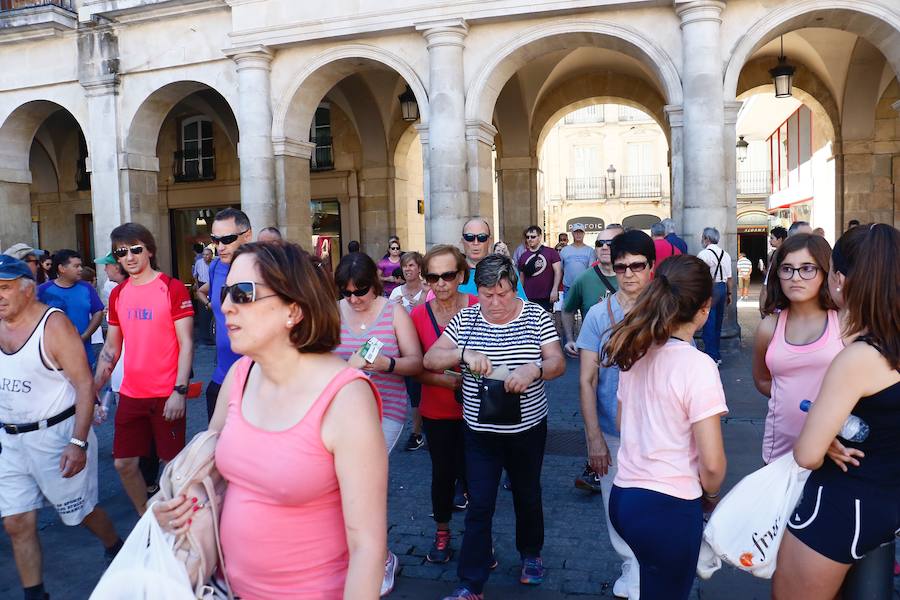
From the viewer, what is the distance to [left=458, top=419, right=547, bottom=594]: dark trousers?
11.5 feet

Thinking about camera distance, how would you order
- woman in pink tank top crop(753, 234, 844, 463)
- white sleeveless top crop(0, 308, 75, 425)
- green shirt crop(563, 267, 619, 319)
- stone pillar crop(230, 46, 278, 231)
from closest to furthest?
woman in pink tank top crop(753, 234, 844, 463)
white sleeveless top crop(0, 308, 75, 425)
green shirt crop(563, 267, 619, 319)
stone pillar crop(230, 46, 278, 231)

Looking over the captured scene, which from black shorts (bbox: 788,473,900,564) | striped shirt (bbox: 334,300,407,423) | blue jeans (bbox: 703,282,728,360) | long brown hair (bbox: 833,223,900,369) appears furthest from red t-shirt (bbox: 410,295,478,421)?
blue jeans (bbox: 703,282,728,360)

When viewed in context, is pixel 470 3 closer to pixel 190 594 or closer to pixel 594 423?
pixel 594 423


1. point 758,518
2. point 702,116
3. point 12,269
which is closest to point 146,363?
point 12,269

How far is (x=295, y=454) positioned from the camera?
1.75 meters

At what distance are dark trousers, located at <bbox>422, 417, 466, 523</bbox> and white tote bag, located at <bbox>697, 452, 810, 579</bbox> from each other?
1.87 metres

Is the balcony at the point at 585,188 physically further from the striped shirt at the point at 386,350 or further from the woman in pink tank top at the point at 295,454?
the woman in pink tank top at the point at 295,454

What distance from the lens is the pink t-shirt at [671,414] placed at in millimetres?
2354

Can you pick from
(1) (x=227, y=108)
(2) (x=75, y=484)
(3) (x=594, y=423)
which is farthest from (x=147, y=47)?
(3) (x=594, y=423)

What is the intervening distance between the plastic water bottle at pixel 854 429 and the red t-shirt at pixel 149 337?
3517 millimetres

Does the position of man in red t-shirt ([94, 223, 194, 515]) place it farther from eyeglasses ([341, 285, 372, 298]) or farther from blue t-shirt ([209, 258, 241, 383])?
eyeglasses ([341, 285, 372, 298])

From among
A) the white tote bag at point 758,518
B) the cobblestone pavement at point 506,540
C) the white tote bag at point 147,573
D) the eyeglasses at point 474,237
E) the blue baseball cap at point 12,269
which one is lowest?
the cobblestone pavement at point 506,540

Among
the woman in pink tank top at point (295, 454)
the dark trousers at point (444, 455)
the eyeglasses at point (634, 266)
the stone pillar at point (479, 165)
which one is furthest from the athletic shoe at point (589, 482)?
the stone pillar at point (479, 165)

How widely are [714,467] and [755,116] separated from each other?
28.3m
